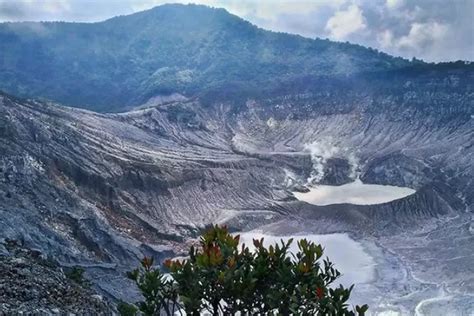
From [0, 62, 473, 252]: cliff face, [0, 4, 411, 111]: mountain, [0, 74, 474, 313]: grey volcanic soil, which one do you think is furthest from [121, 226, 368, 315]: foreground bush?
[0, 4, 411, 111]: mountain

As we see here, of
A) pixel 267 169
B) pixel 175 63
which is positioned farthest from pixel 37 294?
pixel 175 63

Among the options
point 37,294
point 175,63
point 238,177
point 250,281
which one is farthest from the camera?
point 175,63

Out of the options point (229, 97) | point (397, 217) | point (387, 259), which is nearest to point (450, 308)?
point (387, 259)

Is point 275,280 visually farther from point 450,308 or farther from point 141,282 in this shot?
point 450,308

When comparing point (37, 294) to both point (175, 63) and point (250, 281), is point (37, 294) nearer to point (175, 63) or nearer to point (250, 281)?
point (250, 281)

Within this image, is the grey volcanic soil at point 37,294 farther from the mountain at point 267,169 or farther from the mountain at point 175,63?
the mountain at point 175,63

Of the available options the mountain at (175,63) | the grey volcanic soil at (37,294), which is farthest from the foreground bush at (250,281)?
the mountain at (175,63)

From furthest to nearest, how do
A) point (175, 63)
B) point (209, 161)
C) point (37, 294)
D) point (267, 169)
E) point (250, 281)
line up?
point (175, 63) < point (267, 169) < point (209, 161) < point (37, 294) < point (250, 281)
